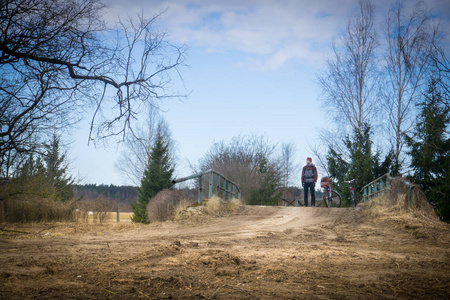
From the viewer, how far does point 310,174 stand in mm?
13422

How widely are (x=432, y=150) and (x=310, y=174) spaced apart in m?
6.42

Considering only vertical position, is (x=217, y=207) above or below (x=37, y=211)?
above

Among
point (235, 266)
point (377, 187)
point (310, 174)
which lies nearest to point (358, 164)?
point (377, 187)

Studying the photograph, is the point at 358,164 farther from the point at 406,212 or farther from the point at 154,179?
the point at 154,179

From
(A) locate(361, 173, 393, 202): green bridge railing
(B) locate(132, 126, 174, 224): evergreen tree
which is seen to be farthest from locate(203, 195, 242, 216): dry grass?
(B) locate(132, 126, 174, 224): evergreen tree

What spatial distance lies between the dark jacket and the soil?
5.50 metres

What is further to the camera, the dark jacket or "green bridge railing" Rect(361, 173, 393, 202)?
the dark jacket

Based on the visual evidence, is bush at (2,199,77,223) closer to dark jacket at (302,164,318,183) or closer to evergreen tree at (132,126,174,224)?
dark jacket at (302,164,318,183)

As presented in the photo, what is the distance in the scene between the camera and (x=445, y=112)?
1530 centimetres

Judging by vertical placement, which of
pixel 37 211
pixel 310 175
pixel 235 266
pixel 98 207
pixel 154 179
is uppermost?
pixel 154 179

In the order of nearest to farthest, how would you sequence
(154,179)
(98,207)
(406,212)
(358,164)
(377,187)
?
1. (406,212)
2. (98,207)
3. (377,187)
4. (358,164)
5. (154,179)

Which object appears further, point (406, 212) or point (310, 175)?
point (310, 175)

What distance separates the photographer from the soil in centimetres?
328

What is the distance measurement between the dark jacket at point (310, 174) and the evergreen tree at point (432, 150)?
17.8 ft
